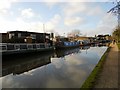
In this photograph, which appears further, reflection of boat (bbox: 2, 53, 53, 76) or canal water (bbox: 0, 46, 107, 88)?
reflection of boat (bbox: 2, 53, 53, 76)

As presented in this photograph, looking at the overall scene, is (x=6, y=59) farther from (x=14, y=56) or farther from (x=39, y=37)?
(x=39, y=37)

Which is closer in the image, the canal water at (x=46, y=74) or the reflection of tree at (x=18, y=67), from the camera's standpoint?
the canal water at (x=46, y=74)

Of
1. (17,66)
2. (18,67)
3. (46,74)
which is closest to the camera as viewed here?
(46,74)

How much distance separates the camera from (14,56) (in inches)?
1097

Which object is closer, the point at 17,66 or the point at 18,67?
the point at 18,67

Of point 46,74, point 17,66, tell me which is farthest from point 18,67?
point 46,74

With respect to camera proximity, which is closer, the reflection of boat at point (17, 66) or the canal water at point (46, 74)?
the canal water at point (46, 74)

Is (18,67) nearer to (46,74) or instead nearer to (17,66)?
(17,66)

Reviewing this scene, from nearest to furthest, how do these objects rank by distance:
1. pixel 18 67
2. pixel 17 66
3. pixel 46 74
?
pixel 46 74 < pixel 18 67 < pixel 17 66

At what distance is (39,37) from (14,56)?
32.5 metres

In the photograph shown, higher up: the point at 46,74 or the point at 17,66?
the point at 46,74

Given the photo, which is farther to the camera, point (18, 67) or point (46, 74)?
point (18, 67)

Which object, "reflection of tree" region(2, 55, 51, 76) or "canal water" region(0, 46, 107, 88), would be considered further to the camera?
"reflection of tree" region(2, 55, 51, 76)

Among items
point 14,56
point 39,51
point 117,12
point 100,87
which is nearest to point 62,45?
point 39,51
